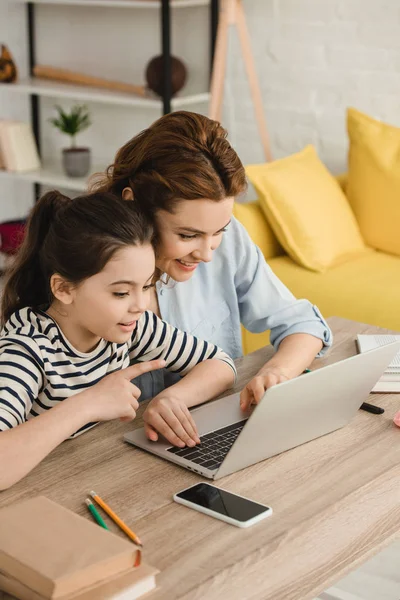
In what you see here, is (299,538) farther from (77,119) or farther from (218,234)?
(77,119)

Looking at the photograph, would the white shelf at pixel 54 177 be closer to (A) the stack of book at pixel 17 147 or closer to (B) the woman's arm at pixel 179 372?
(A) the stack of book at pixel 17 147

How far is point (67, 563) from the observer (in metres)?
0.96

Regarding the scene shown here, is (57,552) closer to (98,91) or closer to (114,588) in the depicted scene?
(114,588)

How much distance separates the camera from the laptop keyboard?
1.33m

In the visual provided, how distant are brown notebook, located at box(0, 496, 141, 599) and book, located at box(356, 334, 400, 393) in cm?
73

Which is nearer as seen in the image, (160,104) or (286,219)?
(286,219)

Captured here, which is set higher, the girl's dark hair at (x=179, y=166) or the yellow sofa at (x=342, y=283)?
the girl's dark hair at (x=179, y=166)

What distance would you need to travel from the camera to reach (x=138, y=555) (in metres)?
1.00

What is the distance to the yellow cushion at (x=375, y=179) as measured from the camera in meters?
3.24

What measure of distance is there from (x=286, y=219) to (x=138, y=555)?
7.37 ft

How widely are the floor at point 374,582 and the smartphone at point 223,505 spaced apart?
0.91m

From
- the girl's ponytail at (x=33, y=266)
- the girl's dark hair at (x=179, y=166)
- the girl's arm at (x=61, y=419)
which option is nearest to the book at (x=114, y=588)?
the girl's arm at (x=61, y=419)

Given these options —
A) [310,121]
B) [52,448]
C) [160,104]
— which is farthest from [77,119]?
[52,448]

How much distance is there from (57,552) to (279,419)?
0.42 metres
